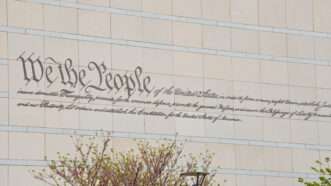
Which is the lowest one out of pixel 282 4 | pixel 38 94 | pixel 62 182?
pixel 62 182

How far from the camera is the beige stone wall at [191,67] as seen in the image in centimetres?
3784

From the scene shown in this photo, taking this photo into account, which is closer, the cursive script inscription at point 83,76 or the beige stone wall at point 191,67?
the beige stone wall at point 191,67

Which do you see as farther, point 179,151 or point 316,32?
point 316,32

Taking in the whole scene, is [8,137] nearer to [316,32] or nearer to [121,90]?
[121,90]

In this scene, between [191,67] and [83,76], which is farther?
[191,67]

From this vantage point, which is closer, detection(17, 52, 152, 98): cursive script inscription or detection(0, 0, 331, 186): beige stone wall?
detection(0, 0, 331, 186): beige stone wall

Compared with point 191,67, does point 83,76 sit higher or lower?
lower

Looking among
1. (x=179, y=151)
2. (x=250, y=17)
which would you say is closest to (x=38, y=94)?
(x=179, y=151)

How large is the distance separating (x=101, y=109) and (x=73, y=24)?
2.47 meters

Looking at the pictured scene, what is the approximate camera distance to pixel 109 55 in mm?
39469

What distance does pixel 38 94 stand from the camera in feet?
125

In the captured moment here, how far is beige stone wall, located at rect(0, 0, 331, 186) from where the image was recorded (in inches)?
1490

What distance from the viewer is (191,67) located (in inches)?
1614

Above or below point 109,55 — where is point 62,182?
below
